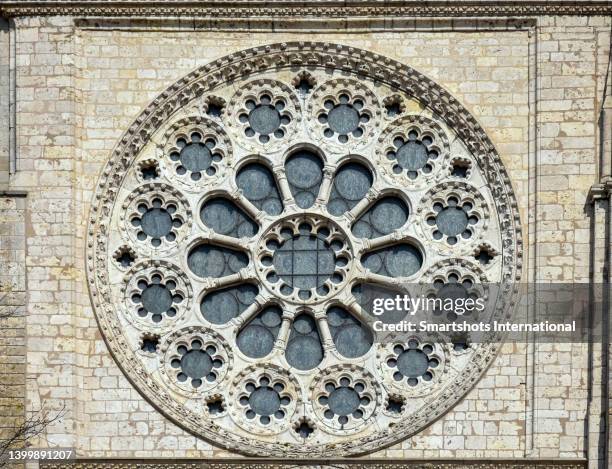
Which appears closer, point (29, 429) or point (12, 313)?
point (29, 429)

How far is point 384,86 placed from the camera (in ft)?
103

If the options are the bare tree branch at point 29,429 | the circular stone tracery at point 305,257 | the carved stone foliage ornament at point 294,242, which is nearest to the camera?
the bare tree branch at point 29,429

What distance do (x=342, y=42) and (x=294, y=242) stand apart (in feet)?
7.86

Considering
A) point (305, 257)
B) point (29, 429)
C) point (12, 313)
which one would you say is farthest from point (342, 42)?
point (29, 429)

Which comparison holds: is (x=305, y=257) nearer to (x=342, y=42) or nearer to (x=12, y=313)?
(x=342, y=42)

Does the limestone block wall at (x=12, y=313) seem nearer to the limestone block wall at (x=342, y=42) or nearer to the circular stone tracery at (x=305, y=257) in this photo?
the limestone block wall at (x=342, y=42)

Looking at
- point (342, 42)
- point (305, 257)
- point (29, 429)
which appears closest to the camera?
point (29, 429)

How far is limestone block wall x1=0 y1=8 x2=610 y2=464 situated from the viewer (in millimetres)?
30172

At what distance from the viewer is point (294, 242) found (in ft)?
102

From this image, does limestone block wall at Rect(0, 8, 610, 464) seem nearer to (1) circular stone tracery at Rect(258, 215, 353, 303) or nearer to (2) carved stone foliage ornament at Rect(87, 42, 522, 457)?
(2) carved stone foliage ornament at Rect(87, 42, 522, 457)

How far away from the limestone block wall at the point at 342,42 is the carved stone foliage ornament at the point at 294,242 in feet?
0.65

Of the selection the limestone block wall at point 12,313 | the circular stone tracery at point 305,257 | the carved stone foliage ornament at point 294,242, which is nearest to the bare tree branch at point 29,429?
the limestone block wall at point 12,313

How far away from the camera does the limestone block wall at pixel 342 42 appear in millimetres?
30172

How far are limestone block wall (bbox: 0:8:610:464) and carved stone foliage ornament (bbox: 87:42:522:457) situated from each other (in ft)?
0.65
